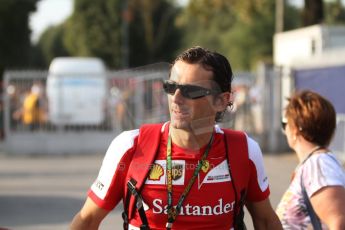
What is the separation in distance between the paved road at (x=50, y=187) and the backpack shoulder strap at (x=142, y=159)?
13.5ft

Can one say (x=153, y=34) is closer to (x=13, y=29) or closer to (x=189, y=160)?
(x=13, y=29)

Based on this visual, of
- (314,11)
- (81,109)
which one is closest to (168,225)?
(81,109)

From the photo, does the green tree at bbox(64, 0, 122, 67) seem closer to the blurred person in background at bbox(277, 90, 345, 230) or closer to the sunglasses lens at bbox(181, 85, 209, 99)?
the blurred person in background at bbox(277, 90, 345, 230)

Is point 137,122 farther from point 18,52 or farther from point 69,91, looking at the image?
point 18,52

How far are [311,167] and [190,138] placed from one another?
89 cm

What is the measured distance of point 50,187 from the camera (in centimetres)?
1176

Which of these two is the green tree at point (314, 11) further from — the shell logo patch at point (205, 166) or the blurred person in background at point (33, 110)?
the shell logo patch at point (205, 166)

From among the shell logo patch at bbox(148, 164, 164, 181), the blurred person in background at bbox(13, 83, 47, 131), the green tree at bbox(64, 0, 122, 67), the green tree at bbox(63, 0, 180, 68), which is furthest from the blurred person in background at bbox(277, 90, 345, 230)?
the green tree at bbox(64, 0, 122, 67)

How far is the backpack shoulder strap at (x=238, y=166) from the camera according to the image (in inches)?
105

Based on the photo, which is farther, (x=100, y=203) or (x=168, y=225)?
(x=100, y=203)

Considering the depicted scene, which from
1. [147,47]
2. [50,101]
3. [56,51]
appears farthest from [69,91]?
[56,51]

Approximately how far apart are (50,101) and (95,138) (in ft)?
4.72

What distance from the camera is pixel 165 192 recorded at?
2586 millimetres

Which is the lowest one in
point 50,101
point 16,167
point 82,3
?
point 16,167
